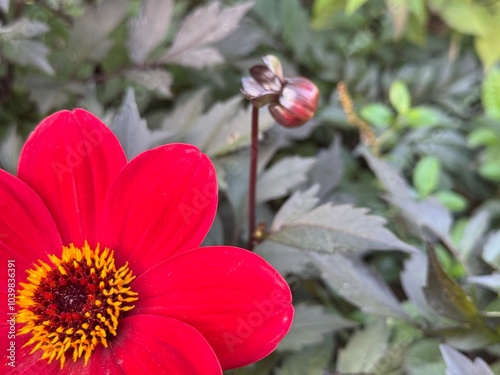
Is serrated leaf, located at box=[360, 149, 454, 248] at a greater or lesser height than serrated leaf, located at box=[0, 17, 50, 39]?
lesser

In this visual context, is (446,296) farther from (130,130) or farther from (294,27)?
(294,27)

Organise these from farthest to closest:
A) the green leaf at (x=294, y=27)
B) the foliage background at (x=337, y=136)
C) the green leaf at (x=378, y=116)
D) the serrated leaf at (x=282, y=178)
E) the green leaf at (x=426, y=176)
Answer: the green leaf at (x=294, y=27), the green leaf at (x=378, y=116), the green leaf at (x=426, y=176), the serrated leaf at (x=282, y=178), the foliage background at (x=337, y=136)

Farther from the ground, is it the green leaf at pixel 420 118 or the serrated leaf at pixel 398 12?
the serrated leaf at pixel 398 12

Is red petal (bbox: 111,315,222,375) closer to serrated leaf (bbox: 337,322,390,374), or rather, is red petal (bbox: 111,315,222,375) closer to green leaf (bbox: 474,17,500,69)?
serrated leaf (bbox: 337,322,390,374)

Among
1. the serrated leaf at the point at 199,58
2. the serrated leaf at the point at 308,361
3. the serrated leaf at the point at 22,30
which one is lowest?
the serrated leaf at the point at 308,361

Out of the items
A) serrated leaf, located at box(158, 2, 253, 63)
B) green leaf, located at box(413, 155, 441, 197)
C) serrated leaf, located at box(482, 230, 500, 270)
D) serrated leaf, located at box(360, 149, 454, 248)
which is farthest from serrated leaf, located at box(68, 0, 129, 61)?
serrated leaf, located at box(482, 230, 500, 270)

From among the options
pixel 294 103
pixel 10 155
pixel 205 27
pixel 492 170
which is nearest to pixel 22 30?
pixel 10 155

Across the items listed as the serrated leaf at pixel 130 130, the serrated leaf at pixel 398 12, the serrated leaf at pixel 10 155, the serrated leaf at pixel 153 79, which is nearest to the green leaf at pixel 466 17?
the serrated leaf at pixel 398 12

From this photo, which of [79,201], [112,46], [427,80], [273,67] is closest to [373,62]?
[427,80]

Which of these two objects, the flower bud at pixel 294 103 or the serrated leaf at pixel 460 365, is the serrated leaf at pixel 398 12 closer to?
the flower bud at pixel 294 103
